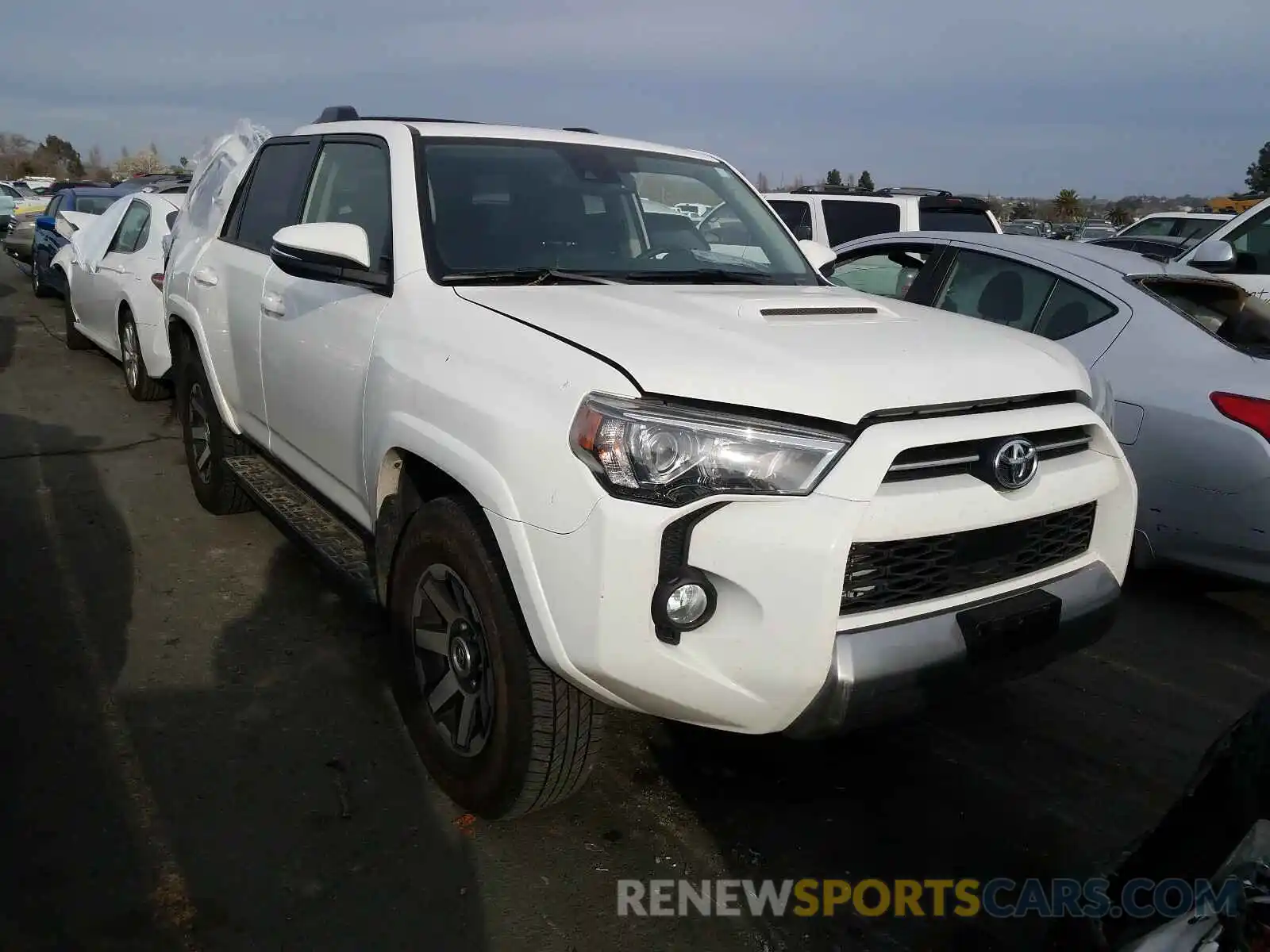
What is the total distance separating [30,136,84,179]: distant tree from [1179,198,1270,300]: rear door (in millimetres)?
88197

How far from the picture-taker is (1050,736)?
3.47m

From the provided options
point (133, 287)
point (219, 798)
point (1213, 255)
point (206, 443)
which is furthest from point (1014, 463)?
point (133, 287)

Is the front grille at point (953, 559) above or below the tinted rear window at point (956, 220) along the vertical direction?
below

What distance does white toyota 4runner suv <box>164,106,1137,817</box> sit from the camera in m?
2.16

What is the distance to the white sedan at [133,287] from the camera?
7.36m

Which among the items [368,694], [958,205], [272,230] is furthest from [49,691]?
[958,205]

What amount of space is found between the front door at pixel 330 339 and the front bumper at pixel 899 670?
5.72 feet

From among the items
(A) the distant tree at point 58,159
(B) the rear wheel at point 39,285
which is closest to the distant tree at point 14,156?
(A) the distant tree at point 58,159

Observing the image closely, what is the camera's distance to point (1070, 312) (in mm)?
4875

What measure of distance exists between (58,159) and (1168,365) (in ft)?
348

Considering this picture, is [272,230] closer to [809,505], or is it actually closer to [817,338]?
[817,338]

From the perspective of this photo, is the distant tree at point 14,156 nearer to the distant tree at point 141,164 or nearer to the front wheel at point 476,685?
the distant tree at point 141,164

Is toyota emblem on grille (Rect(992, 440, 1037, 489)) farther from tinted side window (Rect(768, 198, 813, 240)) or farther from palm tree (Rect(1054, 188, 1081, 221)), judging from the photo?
palm tree (Rect(1054, 188, 1081, 221))

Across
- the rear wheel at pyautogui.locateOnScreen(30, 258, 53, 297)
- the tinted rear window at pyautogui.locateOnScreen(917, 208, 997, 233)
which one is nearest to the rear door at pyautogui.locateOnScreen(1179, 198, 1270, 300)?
the tinted rear window at pyautogui.locateOnScreen(917, 208, 997, 233)
